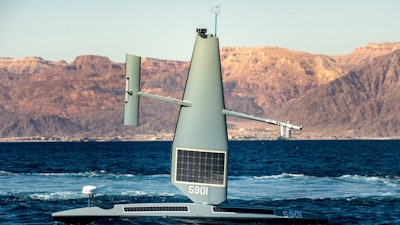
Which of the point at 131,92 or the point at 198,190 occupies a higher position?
the point at 131,92

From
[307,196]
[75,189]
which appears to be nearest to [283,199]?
[307,196]

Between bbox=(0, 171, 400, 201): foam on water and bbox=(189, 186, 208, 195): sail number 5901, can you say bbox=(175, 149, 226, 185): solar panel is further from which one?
bbox=(0, 171, 400, 201): foam on water

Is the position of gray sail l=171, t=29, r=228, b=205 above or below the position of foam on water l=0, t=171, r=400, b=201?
above

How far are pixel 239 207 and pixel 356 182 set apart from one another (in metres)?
50.0

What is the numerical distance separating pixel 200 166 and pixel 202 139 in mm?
1851

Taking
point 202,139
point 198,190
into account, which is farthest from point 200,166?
point 202,139

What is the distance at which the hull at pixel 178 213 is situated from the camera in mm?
57562

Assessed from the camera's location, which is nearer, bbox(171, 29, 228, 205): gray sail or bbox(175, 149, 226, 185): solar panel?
bbox(171, 29, 228, 205): gray sail

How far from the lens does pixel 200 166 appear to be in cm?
5831

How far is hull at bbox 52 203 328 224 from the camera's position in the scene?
189 ft

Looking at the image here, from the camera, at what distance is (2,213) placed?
69250mm

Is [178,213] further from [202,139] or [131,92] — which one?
[131,92]

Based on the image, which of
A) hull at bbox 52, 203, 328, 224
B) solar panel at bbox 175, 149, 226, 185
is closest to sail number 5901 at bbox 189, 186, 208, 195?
solar panel at bbox 175, 149, 226, 185

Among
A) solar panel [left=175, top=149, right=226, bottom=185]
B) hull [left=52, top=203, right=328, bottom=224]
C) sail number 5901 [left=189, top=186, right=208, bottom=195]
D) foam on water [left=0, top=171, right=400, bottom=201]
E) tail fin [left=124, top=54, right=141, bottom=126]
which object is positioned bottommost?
foam on water [left=0, top=171, right=400, bottom=201]
